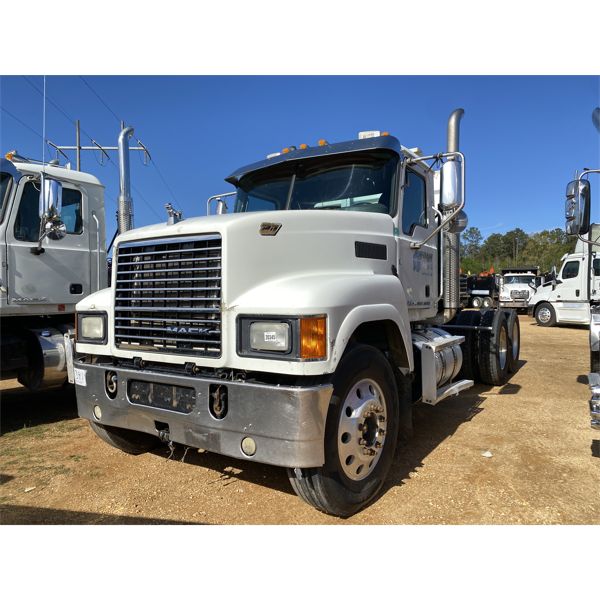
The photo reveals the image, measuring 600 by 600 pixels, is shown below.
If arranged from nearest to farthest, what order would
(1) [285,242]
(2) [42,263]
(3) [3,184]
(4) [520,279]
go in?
(1) [285,242], (3) [3,184], (2) [42,263], (4) [520,279]

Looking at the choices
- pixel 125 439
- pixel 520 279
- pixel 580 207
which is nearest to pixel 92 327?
pixel 125 439

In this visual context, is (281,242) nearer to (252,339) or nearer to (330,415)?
(252,339)

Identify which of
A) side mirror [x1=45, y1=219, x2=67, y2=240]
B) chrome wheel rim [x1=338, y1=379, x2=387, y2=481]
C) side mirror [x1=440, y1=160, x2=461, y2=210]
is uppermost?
side mirror [x1=440, y1=160, x2=461, y2=210]

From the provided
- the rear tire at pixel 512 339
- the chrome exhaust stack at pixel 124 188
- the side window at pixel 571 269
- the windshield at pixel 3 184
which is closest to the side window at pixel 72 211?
the chrome exhaust stack at pixel 124 188

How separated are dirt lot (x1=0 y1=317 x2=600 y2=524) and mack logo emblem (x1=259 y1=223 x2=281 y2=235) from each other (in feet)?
6.14

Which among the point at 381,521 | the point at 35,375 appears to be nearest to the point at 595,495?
the point at 381,521

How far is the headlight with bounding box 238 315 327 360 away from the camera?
8.53 ft

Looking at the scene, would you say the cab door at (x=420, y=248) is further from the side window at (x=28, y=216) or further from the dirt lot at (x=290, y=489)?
the side window at (x=28, y=216)

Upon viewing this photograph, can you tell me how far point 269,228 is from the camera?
9.92ft

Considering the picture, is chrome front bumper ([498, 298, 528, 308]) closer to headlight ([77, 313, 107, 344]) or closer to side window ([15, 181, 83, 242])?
side window ([15, 181, 83, 242])

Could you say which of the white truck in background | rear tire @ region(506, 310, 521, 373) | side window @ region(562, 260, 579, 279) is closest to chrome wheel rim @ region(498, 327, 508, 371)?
rear tire @ region(506, 310, 521, 373)

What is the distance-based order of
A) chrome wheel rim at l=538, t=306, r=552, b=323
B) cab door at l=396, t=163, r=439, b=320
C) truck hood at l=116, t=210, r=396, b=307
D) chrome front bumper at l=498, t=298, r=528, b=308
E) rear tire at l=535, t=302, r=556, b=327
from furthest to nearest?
chrome front bumper at l=498, t=298, r=528, b=308
chrome wheel rim at l=538, t=306, r=552, b=323
rear tire at l=535, t=302, r=556, b=327
cab door at l=396, t=163, r=439, b=320
truck hood at l=116, t=210, r=396, b=307

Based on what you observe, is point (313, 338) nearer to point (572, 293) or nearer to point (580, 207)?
point (580, 207)

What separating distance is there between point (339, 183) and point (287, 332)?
6.65ft
